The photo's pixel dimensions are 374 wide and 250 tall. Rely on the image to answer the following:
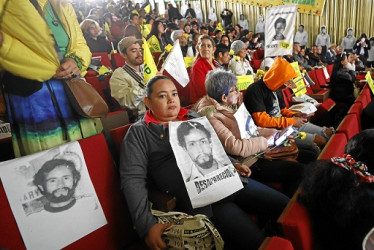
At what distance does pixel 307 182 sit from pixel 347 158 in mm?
177

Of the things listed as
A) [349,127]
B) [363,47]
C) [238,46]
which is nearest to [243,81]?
[238,46]

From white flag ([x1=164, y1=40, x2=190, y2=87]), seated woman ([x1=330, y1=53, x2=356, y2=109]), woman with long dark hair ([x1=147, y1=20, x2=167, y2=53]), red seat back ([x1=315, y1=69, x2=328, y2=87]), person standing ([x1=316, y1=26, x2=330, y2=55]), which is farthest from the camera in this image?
person standing ([x1=316, y1=26, x2=330, y2=55])

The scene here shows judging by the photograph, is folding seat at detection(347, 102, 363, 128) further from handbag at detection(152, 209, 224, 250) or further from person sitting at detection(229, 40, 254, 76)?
person sitting at detection(229, 40, 254, 76)

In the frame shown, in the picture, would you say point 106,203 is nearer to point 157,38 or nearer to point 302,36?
point 157,38

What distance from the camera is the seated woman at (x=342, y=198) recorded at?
34.8 inches

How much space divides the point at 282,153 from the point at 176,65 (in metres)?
1.43

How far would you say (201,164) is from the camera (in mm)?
1271

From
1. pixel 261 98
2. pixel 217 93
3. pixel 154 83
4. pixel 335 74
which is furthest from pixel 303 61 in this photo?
pixel 154 83

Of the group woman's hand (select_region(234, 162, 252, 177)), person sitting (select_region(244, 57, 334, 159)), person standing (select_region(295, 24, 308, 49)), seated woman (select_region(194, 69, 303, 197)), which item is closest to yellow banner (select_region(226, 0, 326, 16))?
person standing (select_region(295, 24, 308, 49))

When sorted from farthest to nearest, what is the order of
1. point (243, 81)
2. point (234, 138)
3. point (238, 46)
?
1. point (238, 46)
2. point (243, 81)
3. point (234, 138)

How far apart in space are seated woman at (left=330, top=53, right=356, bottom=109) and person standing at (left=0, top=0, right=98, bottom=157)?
4.18 m

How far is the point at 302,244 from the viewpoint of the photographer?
0.87 metres

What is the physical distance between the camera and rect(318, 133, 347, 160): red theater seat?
131 centimetres

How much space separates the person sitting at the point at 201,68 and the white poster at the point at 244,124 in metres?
0.93
